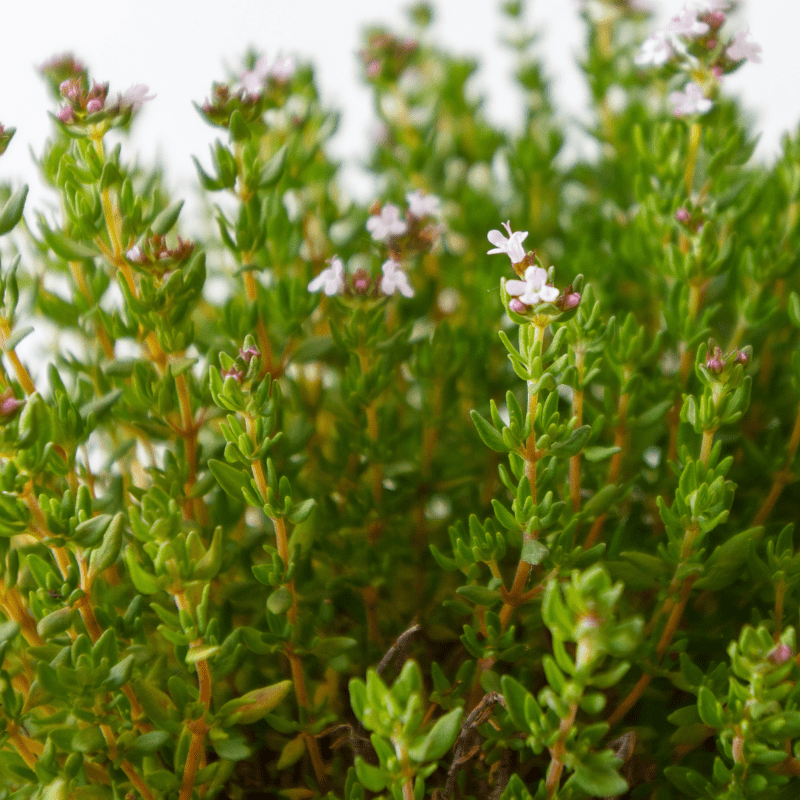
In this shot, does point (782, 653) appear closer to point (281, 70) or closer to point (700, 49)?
point (700, 49)

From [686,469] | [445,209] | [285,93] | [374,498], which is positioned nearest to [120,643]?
[374,498]

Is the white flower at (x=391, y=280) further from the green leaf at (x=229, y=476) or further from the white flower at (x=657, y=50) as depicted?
the white flower at (x=657, y=50)

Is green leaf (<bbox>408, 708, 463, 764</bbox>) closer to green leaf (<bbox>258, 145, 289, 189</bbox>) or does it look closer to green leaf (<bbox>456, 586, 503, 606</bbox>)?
green leaf (<bbox>456, 586, 503, 606</bbox>)

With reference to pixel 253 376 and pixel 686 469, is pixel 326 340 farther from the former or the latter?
pixel 686 469

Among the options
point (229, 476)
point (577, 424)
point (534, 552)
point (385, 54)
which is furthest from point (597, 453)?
point (385, 54)

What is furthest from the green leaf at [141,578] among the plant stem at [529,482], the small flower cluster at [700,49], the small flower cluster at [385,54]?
the small flower cluster at [385,54]

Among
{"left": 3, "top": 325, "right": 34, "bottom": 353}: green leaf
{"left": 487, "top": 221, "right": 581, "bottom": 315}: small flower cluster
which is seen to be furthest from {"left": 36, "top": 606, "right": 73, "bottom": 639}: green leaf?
{"left": 487, "top": 221, "right": 581, "bottom": 315}: small flower cluster
